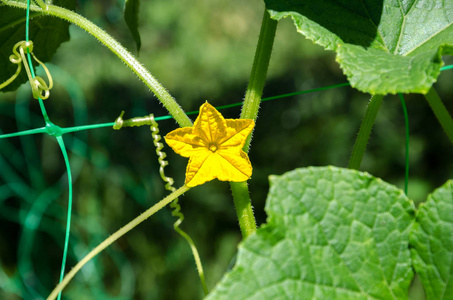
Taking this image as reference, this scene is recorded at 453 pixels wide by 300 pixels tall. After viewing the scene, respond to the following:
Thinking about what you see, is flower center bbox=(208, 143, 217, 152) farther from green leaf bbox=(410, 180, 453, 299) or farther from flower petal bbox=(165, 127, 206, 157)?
green leaf bbox=(410, 180, 453, 299)

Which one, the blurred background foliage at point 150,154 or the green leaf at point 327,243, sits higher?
the blurred background foliage at point 150,154

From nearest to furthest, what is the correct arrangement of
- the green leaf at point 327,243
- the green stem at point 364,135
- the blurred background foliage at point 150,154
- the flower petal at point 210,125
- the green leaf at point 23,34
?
the green leaf at point 327,243, the flower petal at point 210,125, the green stem at point 364,135, the green leaf at point 23,34, the blurred background foliage at point 150,154

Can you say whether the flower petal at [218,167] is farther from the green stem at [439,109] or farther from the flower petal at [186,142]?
the green stem at [439,109]

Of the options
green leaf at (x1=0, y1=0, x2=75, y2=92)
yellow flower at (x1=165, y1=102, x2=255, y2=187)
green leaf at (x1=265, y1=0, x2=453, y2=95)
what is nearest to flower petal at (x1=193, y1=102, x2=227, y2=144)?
yellow flower at (x1=165, y1=102, x2=255, y2=187)

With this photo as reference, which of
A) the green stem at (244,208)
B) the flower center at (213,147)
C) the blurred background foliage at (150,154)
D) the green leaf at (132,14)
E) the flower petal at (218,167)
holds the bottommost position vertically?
the green stem at (244,208)

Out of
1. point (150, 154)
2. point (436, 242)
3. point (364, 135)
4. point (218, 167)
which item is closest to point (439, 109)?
point (364, 135)

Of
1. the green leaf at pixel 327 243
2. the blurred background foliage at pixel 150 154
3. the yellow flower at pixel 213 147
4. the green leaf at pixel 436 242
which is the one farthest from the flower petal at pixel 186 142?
the blurred background foliage at pixel 150 154

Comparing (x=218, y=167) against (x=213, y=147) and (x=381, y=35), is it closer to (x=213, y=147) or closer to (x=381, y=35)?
(x=213, y=147)

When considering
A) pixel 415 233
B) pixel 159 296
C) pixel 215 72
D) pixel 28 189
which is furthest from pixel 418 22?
pixel 215 72
